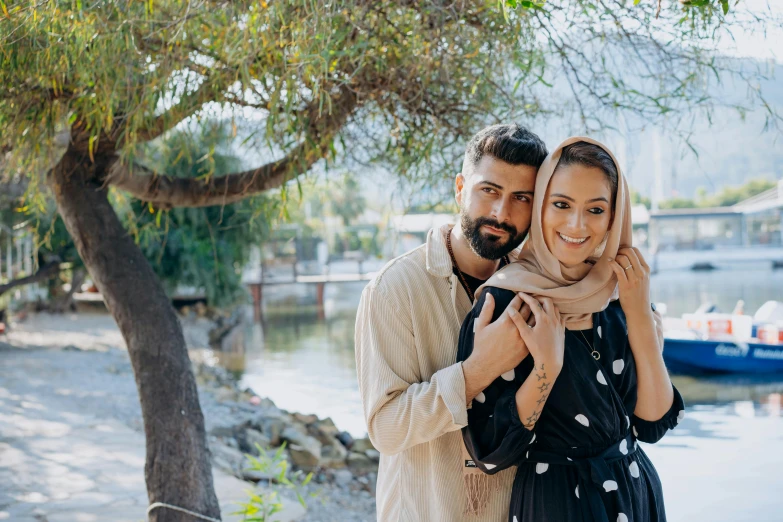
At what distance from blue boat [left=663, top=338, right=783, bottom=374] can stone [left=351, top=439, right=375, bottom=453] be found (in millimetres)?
6320

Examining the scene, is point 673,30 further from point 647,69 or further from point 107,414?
point 107,414

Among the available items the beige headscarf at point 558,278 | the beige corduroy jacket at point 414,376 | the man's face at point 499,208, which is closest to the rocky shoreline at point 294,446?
the beige corduroy jacket at point 414,376

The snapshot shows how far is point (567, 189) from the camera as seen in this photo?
1641mm

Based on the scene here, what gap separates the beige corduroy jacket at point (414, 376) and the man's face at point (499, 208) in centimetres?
11

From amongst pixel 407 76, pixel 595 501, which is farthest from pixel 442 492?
pixel 407 76

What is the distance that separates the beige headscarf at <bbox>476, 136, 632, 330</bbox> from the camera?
64.6 inches

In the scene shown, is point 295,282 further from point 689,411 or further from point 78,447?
point 78,447

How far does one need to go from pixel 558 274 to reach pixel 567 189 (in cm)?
18

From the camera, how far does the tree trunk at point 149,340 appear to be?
3.24m

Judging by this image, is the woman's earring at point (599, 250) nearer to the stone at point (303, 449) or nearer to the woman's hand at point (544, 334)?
the woman's hand at point (544, 334)

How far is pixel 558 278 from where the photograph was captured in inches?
65.7

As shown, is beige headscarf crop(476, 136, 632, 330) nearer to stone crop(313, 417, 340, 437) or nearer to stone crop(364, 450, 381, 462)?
stone crop(364, 450, 381, 462)

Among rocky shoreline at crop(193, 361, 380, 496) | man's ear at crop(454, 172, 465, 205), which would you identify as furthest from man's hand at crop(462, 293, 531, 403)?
rocky shoreline at crop(193, 361, 380, 496)

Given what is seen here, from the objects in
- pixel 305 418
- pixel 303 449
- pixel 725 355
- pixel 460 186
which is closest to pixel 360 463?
pixel 303 449
